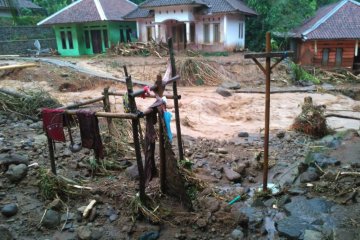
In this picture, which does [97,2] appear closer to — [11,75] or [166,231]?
[11,75]

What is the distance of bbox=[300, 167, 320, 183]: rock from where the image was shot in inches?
187

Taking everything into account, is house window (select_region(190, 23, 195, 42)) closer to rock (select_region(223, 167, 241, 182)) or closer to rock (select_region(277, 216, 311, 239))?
rock (select_region(223, 167, 241, 182))

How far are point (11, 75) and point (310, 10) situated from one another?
20.1 metres

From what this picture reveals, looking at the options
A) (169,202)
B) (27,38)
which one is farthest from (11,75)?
(27,38)

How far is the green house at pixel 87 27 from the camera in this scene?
23156 mm

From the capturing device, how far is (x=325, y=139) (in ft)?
23.6

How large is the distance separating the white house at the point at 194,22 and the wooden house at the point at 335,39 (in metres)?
4.57

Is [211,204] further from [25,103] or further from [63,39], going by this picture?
[63,39]

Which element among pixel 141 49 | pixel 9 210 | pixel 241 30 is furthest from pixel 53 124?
pixel 241 30

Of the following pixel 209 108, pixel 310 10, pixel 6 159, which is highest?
pixel 310 10

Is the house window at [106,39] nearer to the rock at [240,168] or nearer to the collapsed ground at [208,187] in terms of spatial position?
the collapsed ground at [208,187]

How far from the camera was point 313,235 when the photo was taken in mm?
3426

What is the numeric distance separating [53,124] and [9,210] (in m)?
1.25

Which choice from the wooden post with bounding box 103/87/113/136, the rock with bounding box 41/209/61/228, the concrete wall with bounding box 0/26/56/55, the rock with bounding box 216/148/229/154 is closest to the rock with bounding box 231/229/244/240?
the rock with bounding box 41/209/61/228
